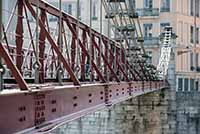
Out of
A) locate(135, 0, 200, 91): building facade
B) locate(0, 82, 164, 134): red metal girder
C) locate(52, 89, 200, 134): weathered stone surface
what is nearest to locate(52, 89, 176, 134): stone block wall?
locate(52, 89, 200, 134): weathered stone surface

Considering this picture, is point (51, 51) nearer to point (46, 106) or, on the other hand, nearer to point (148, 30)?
point (46, 106)

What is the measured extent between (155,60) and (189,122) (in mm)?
10855

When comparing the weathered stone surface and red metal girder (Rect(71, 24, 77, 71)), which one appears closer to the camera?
red metal girder (Rect(71, 24, 77, 71))

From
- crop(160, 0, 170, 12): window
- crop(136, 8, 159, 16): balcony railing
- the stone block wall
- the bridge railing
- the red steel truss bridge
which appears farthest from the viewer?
crop(160, 0, 170, 12): window

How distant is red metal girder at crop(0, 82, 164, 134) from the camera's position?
3.73m

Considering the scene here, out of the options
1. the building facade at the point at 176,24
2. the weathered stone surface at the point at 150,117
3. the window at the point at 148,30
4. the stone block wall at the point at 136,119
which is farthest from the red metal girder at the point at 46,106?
the window at the point at 148,30

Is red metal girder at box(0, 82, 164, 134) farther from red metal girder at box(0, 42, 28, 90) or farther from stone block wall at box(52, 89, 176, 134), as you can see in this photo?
stone block wall at box(52, 89, 176, 134)

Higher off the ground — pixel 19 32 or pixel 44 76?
pixel 19 32

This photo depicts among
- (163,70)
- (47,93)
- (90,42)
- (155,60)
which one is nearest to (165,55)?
(163,70)

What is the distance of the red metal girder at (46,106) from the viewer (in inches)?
147

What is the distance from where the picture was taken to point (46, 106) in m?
4.73

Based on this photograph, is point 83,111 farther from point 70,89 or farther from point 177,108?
point 177,108

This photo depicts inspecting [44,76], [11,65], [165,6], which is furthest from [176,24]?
[11,65]

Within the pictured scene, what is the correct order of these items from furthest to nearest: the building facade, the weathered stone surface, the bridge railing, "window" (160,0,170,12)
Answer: "window" (160,0,170,12) < the building facade < the weathered stone surface < the bridge railing
